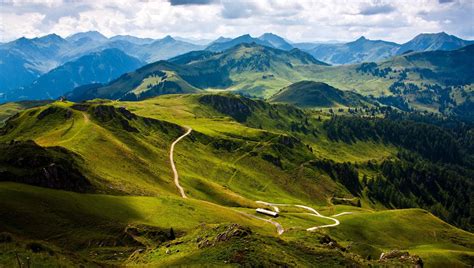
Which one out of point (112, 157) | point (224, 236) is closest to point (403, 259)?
point (224, 236)

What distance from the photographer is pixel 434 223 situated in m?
174

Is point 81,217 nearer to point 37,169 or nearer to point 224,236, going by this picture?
point 37,169

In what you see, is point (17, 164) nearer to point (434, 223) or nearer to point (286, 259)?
point (286, 259)

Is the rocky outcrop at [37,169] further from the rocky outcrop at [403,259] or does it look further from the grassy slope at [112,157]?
the rocky outcrop at [403,259]

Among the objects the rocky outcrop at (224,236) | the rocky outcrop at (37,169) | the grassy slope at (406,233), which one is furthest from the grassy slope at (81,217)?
the grassy slope at (406,233)

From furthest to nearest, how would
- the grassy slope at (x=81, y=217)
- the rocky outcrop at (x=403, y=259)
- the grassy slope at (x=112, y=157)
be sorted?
the grassy slope at (x=112, y=157)
the rocky outcrop at (x=403, y=259)
the grassy slope at (x=81, y=217)

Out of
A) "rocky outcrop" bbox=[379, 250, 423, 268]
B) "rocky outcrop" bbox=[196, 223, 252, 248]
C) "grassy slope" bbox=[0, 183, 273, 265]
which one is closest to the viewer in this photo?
"rocky outcrop" bbox=[196, 223, 252, 248]

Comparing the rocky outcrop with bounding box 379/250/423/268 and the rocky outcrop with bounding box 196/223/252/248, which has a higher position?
the rocky outcrop with bounding box 196/223/252/248

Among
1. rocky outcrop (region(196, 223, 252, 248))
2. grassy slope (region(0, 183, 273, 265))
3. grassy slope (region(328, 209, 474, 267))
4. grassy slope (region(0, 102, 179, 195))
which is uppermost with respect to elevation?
rocky outcrop (region(196, 223, 252, 248))

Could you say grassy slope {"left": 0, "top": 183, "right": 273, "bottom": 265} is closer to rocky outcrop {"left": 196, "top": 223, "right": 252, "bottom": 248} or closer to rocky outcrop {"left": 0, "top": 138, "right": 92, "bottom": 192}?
rocky outcrop {"left": 0, "top": 138, "right": 92, "bottom": 192}

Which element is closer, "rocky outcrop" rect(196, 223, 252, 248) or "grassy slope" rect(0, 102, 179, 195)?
"rocky outcrop" rect(196, 223, 252, 248)

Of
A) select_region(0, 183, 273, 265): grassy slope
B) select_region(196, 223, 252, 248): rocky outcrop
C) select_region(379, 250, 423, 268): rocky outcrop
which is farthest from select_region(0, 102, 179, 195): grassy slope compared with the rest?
select_region(379, 250, 423, 268): rocky outcrop

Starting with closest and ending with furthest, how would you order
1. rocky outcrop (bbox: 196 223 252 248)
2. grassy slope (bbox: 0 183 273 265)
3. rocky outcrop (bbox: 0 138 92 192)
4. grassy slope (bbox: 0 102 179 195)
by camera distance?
rocky outcrop (bbox: 196 223 252 248) → grassy slope (bbox: 0 183 273 265) → rocky outcrop (bbox: 0 138 92 192) → grassy slope (bbox: 0 102 179 195)

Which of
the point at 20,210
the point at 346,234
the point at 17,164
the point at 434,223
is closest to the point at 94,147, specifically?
the point at 17,164
